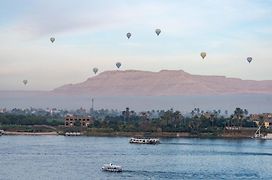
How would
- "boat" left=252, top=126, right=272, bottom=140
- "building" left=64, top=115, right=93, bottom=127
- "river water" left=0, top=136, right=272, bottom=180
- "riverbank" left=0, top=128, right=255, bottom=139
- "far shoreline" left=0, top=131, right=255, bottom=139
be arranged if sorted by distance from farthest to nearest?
"building" left=64, top=115, right=93, bottom=127, "boat" left=252, top=126, right=272, bottom=140, "riverbank" left=0, top=128, right=255, bottom=139, "far shoreline" left=0, top=131, right=255, bottom=139, "river water" left=0, top=136, right=272, bottom=180

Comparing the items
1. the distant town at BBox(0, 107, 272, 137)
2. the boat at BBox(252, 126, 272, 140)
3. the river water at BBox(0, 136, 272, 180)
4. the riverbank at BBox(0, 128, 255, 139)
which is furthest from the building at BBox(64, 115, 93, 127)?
the river water at BBox(0, 136, 272, 180)

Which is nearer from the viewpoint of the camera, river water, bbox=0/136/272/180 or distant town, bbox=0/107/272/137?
river water, bbox=0/136/272/180

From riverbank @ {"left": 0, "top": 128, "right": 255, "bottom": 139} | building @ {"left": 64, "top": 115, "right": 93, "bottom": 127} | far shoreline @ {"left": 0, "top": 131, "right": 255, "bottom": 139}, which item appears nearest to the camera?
far shoreline @ {"left": 0, "top": 131, "right": 255, "bottom": 139}

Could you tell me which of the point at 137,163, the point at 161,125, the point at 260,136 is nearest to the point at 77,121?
the point at 161,125

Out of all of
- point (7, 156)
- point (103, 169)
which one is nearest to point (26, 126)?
point (7, 156)

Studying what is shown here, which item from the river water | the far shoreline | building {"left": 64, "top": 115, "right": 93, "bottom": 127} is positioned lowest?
the river water

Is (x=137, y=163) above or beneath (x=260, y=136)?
beneath

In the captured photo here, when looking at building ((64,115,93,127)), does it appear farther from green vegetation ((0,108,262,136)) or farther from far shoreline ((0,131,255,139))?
far shoreline ((0,131,255,139))

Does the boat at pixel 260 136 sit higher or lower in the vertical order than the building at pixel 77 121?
lower

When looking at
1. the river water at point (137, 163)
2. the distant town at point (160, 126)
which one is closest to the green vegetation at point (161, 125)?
the distant town at point (160, 126)

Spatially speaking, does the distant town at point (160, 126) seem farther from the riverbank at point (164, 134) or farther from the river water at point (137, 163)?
the river water at point (137, 163)

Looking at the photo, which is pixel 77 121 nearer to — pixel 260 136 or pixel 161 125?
pixel 161 125

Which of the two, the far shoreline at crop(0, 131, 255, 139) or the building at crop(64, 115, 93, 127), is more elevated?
the building at crop(64, 115, 93, 127)
